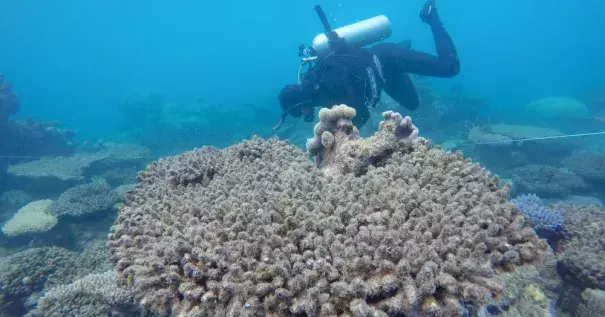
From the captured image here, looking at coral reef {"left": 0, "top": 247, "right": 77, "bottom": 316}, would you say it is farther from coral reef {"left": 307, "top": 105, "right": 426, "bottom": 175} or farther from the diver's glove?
the diver's glove

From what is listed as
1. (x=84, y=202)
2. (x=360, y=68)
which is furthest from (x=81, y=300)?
(x=360, y=68)

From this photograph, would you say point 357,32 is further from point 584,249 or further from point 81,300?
point 81,300

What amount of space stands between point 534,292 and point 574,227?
5.95ft

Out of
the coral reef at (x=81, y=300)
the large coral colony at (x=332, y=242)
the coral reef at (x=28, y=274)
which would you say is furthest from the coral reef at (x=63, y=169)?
the large coral colony at (x=332, y=242)

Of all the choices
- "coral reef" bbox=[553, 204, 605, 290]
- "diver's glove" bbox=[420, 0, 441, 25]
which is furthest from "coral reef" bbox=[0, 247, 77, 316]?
"diver's glove" bbox=[420, 0, 441, 25]

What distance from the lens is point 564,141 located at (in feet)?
52.7

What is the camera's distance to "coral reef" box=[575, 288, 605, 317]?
4359 mm

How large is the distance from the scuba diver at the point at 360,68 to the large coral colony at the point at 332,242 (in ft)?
11.7

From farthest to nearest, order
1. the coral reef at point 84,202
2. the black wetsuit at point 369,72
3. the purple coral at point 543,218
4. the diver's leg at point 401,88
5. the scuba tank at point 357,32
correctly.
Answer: the diver's leg at point 401,88 < the coral reef at point 84,202 < the scuba tank at point 357,32 < the black wetsuit at point 369,72 < the purple coral at point 543,218

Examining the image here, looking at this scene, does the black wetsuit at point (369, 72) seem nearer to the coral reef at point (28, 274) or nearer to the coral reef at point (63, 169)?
the coral reef at point (28, 274)

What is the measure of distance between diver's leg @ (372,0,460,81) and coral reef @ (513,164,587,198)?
14.3 feet

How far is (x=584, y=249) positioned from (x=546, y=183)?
713 cm

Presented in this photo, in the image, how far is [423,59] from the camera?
9.63m

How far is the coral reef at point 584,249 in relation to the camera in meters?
4.49
